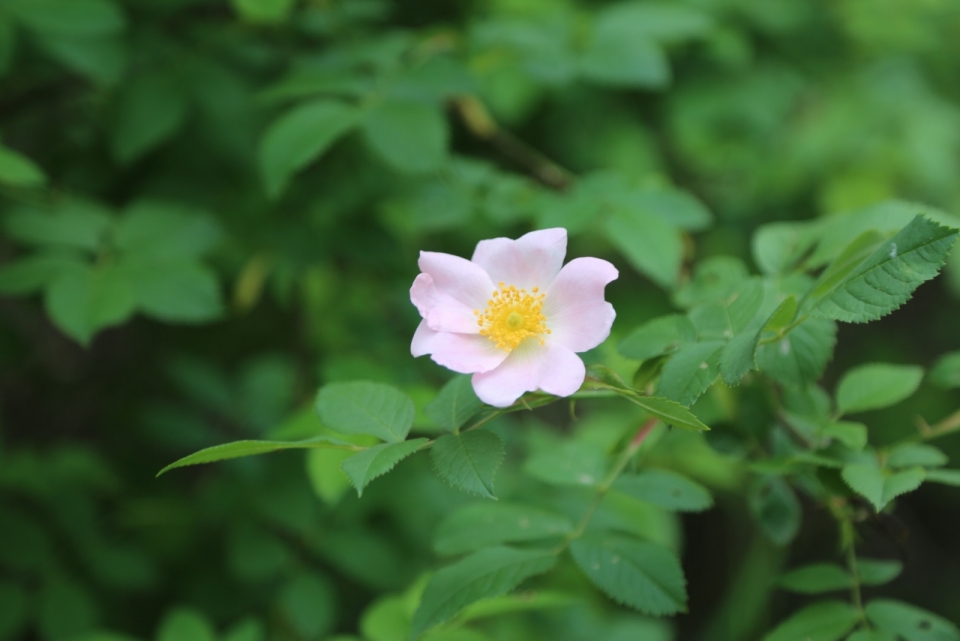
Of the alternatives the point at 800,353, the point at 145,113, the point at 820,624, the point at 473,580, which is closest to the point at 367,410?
the point at 473,580

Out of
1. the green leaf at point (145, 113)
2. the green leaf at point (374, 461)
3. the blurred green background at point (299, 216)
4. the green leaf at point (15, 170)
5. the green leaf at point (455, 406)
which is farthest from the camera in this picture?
the green leaf at point (145, 113)

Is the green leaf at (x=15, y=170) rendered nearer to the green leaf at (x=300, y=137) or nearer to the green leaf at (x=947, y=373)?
the green leaf at (x=300, y=137)

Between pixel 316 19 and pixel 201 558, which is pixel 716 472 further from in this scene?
pixel 316 19

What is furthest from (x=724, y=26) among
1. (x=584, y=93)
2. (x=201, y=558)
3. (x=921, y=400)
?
(x=201, y=558)

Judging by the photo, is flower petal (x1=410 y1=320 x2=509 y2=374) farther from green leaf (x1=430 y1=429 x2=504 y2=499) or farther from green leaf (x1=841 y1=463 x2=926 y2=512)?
green leaf (x1=841 y1=463 x2=926 y2=512)

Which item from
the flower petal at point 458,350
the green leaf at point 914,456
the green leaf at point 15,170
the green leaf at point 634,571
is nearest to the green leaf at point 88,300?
the green leaf at point 15,170

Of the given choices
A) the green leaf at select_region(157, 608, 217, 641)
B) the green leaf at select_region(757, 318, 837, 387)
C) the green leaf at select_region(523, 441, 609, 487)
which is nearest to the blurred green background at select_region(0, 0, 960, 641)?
the green leaf at select_region(157, 608, 217, 641)
